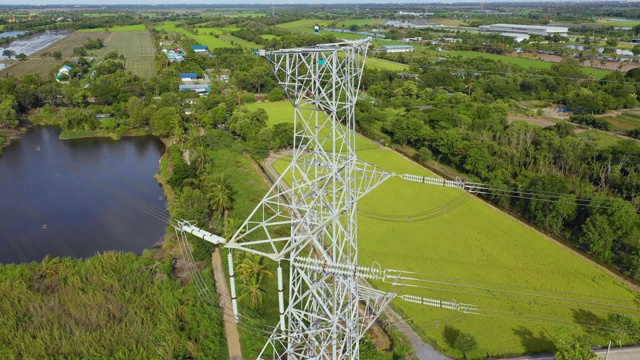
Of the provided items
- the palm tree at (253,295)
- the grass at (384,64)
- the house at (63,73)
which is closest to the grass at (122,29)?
the house at (63,73)

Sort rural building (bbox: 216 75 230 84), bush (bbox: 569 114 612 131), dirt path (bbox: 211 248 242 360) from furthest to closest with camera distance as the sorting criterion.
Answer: rural building (bbox: 216 75 230 84), bush (bbox: 569 114 612 131), dirt path (bbox: 211 248 242 360)

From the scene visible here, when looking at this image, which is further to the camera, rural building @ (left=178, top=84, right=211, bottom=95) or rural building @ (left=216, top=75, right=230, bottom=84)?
rural building @ (left=216, top=75, right=230, bottom=84)

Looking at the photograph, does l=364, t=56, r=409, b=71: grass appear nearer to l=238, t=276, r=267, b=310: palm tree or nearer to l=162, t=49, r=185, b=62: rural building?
l=162, t=49, r=185, b=62: rural building

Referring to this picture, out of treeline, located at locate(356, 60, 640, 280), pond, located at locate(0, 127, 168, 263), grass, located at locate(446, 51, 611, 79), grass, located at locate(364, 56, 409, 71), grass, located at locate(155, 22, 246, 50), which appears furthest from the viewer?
grass, located at locate(155, 22, 246, 50)

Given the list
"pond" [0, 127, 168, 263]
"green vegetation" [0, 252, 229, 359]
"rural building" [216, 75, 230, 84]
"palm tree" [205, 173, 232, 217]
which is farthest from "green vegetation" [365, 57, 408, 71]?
"green vegetation" [0, 252, 229, 359]

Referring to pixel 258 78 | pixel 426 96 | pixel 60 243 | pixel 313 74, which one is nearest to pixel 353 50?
pixel 313 74
